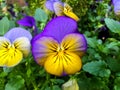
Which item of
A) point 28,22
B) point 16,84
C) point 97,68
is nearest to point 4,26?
point 28,22

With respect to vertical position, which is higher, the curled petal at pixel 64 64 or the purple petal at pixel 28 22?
the purple petal at pixel 28 22

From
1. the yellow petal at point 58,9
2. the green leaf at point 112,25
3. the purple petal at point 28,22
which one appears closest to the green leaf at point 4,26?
the purple petal at point 28,22

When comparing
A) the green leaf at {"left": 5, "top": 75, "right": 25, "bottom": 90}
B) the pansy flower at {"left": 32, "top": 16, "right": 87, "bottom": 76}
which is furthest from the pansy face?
the green leaf at {"left": 5, "top": 75, "right": 25, "bottom": 90}

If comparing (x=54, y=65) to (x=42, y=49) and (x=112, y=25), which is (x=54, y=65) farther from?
(x=112, y=25)

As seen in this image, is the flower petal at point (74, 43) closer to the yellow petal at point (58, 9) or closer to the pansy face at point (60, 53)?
the pansy face at point (60, 53)

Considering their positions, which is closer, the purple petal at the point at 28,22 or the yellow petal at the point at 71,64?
the yellow petal at the point at 71,64

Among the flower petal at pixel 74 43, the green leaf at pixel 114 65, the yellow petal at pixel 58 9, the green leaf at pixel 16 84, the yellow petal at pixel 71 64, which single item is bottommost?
the green leaf at pixel 16 84

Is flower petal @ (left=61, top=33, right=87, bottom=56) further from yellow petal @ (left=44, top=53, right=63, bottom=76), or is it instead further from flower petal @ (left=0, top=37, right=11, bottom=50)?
flower petal @ (left=0, top=37, right=11, bottom=50)

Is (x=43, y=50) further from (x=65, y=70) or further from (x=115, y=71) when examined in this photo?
(x=115, y=71)
